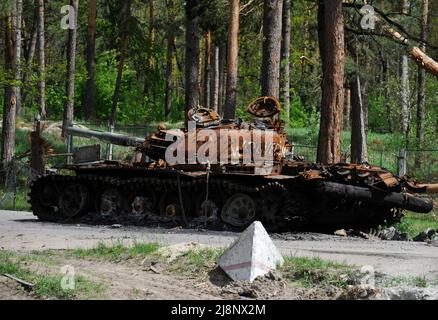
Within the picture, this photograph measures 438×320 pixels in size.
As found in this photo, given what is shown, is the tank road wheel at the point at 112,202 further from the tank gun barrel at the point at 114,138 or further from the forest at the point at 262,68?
the forest at the point at 262,68

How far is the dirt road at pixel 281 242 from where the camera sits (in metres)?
11.7

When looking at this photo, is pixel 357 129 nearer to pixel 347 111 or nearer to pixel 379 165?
pixel 379 165

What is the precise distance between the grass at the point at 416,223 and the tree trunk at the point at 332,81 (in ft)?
8.05

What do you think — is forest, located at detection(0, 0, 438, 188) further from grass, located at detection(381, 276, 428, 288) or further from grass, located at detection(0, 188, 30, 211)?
grass, located at detection(381, 276, 428, 288)

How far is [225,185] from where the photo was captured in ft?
59.2

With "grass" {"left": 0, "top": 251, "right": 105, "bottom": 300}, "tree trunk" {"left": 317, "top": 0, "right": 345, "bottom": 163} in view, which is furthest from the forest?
"grass" {"left": 0, "top": 251, "right": 105, "bottom": 300}

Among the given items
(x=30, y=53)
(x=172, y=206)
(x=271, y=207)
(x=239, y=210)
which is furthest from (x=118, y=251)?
(x=30, y=53)

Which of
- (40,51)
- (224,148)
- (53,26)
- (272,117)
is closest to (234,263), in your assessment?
(224,148)

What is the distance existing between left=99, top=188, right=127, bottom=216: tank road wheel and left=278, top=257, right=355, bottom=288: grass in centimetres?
931

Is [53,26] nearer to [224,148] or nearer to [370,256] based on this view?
[224,148]

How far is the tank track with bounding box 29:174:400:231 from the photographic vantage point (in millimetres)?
17455

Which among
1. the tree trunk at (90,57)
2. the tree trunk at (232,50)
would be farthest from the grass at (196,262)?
the tree trunk at (90,57)

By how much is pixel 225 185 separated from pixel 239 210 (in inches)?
27.8

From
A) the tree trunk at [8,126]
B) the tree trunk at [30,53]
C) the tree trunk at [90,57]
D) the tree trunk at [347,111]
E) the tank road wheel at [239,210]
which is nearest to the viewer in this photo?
the tank road wheel at [239,210]
